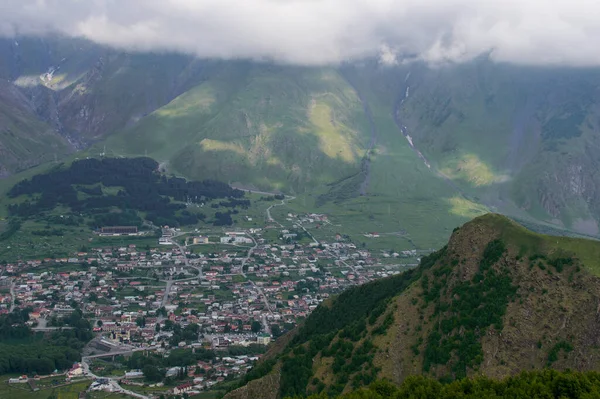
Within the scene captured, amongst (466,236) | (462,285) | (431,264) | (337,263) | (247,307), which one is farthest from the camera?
(337,263)

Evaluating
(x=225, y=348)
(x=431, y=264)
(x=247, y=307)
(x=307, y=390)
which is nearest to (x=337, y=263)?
(x=247, y=307)

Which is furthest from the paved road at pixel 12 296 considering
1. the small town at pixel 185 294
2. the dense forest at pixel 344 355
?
the dense forest at pixel 344 355

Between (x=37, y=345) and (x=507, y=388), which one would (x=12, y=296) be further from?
(x=507, y=388)

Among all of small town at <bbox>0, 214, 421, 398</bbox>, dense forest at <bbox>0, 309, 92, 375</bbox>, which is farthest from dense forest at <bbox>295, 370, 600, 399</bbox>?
dense forest at <bbox>0, 309, 92, 375</bbox>

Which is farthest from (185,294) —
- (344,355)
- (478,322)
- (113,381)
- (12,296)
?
(478,322)

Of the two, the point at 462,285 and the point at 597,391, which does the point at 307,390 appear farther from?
the point at 597,391

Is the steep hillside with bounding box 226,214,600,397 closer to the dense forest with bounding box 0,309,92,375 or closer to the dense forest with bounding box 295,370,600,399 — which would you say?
the dense forest with bounding box 295,370,600,399

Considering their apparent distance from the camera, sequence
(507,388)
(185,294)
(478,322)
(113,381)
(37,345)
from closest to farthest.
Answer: (507,388) → (478,322) → (113,381) → (37,345) → (185,294)
